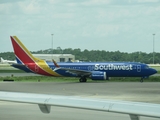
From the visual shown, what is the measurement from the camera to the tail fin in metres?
61.2

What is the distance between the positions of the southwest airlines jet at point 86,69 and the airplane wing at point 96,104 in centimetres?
4847

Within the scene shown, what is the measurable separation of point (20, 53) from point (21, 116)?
48.9 meters

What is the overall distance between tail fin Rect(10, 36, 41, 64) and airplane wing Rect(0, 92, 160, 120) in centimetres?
5284

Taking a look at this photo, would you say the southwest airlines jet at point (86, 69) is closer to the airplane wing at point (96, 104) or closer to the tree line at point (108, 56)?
the airplane wing at point (96, 104)

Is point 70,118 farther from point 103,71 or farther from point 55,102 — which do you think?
point 103,71

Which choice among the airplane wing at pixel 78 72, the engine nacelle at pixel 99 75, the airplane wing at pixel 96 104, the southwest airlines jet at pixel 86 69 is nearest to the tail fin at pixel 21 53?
the southwest airlines jet at pixel 86 69

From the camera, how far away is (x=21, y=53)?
62125 mm

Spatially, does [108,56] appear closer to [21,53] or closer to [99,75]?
[21,53]

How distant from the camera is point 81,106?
7473mm

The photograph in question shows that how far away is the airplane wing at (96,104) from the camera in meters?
6.94

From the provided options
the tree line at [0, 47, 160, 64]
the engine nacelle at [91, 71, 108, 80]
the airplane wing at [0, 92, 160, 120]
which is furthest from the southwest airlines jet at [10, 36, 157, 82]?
the tree line at [0, 47, 160, 64]

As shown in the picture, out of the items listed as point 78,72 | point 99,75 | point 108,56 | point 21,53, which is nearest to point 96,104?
point 99,75

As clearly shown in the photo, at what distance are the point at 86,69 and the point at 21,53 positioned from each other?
926 centimetres

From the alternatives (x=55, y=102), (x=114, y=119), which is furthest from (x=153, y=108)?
(x=114, y=119)
